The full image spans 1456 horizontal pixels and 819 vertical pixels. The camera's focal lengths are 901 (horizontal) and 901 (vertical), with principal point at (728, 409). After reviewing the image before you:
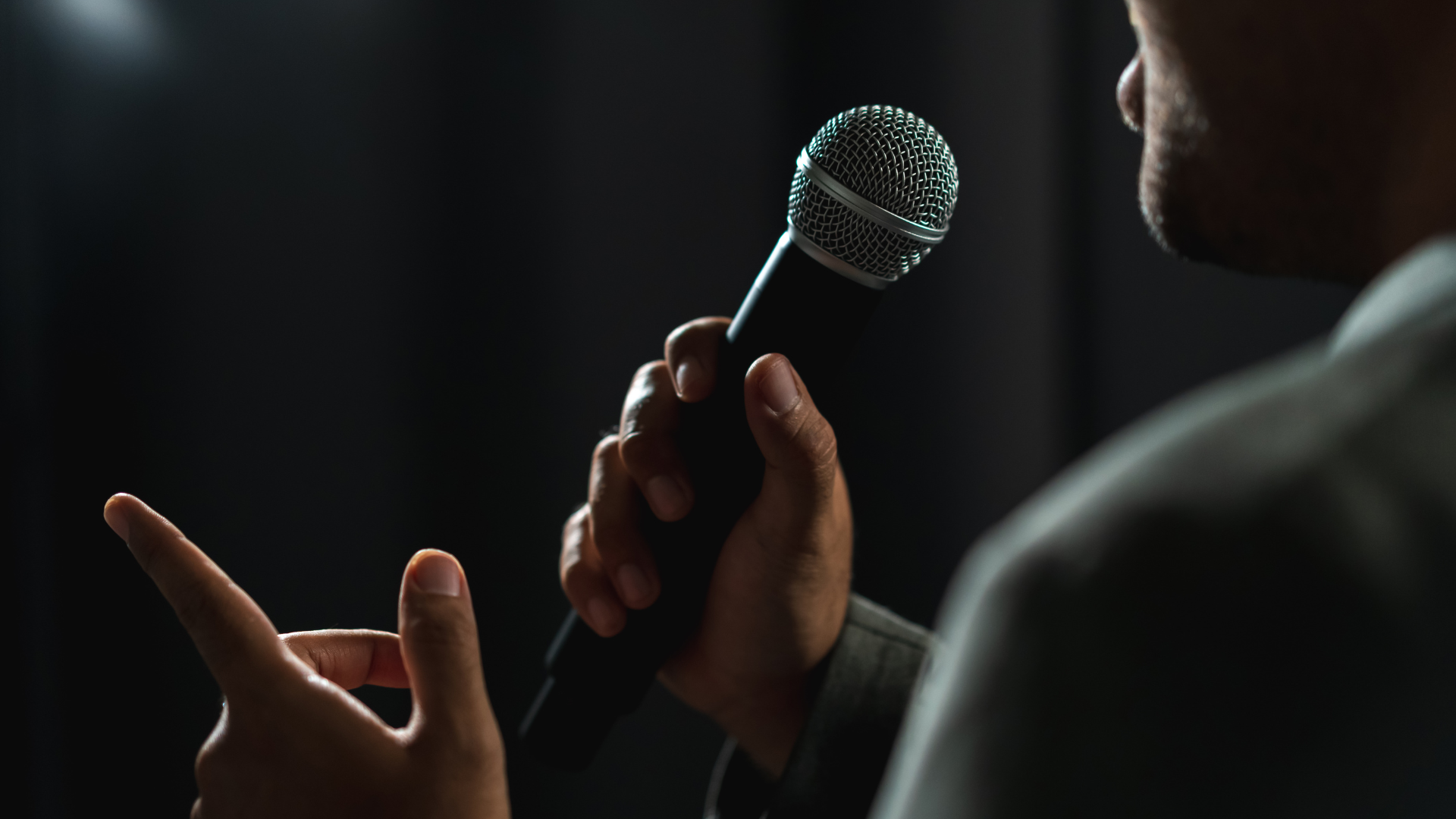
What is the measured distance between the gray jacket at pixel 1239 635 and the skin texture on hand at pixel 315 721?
30cm

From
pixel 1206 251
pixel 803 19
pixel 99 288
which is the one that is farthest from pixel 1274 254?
pixel 99 288

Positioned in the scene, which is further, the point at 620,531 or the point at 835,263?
the point at 620,531

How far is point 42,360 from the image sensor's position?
1381mm

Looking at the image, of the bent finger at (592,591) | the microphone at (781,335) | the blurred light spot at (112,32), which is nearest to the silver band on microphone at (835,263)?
the microphone at (781,335)

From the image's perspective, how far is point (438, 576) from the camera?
50 cm

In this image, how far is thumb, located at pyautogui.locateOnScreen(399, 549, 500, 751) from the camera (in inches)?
18.5

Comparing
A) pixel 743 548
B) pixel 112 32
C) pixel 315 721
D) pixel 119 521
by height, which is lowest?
pixel 743 548

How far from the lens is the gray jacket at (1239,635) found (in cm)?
22

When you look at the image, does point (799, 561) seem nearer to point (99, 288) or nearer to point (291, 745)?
point (291, 745)

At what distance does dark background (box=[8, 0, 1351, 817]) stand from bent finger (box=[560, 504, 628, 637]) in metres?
0.78

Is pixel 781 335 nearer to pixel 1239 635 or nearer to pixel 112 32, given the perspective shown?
pixel 1239 635

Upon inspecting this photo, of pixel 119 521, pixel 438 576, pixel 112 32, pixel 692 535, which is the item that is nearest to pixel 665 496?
pixel 692 535

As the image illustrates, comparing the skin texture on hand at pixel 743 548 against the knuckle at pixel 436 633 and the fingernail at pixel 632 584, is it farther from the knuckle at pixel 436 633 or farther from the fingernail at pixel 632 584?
the knuckle at pixel 436 633

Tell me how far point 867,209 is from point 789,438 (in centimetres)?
19
